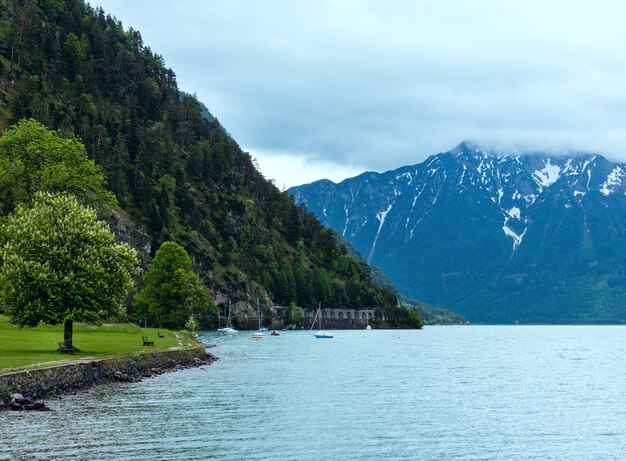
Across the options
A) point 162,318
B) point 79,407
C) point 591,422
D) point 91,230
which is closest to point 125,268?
point 91,230

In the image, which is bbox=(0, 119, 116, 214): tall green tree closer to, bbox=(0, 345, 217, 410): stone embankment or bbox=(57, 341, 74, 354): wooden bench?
bbox=(0, 345, 217, 410): stone embankment

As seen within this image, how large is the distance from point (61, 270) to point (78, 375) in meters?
13.5

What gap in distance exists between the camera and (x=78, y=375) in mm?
56000

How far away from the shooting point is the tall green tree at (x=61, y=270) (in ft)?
211

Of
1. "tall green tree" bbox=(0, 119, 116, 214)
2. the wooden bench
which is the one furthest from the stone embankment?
"tall green tree" bbox=(0, 119, 116, 214)

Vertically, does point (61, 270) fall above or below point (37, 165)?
below

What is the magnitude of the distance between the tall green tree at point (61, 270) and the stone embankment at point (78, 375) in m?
5.69

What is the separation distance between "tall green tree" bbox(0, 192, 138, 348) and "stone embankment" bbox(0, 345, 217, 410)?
5.69 meters

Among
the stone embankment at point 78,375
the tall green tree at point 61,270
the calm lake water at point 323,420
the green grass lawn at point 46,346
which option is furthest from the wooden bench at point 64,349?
the calm lake water at point 323,420

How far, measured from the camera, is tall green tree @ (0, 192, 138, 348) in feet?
211

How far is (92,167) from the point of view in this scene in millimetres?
102500

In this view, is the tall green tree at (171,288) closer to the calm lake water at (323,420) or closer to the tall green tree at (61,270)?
the calm lake water at (323,420)

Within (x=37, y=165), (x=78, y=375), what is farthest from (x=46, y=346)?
(x=37, y=165)

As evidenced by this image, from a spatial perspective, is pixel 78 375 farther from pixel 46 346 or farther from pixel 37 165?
pixel 37 165
